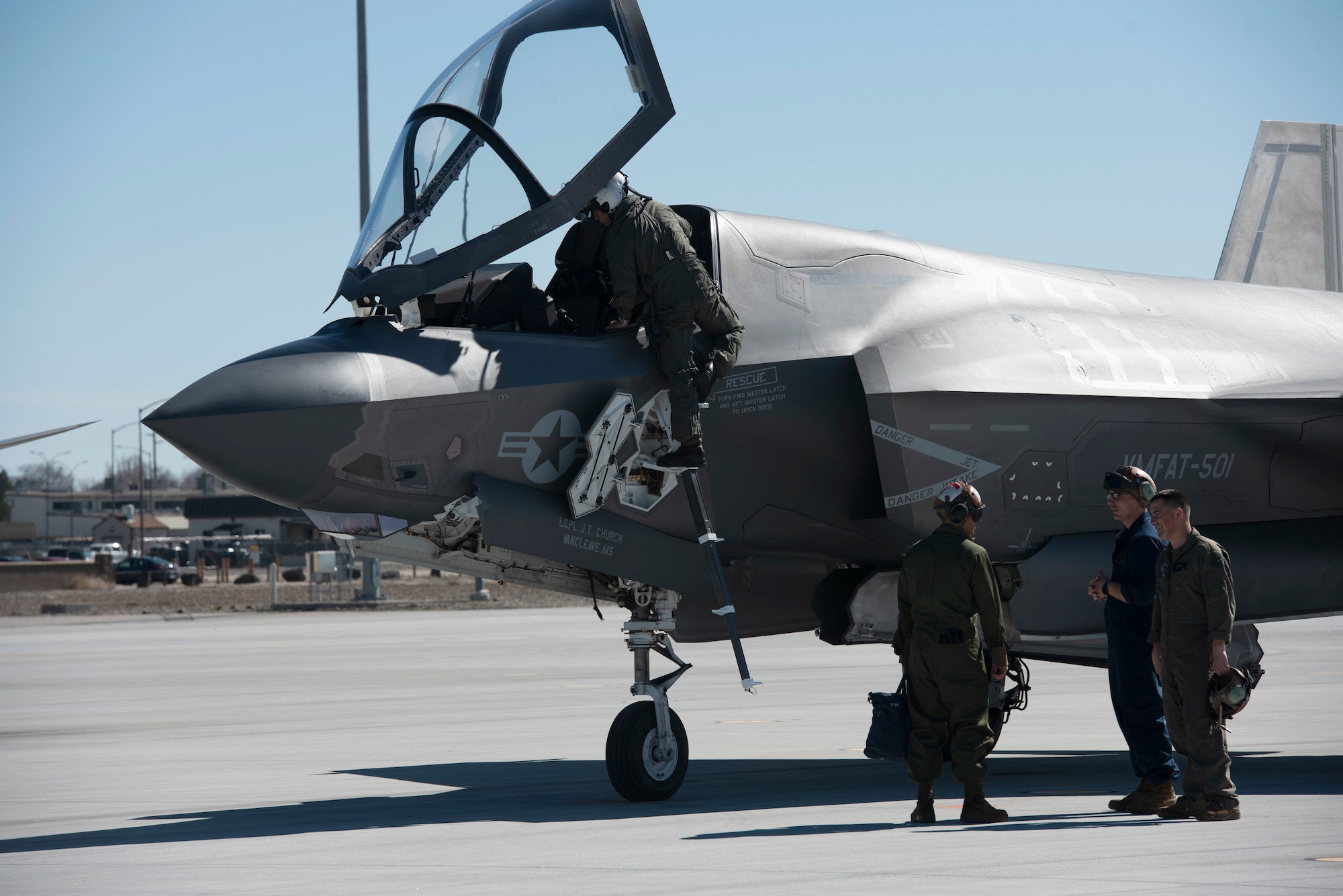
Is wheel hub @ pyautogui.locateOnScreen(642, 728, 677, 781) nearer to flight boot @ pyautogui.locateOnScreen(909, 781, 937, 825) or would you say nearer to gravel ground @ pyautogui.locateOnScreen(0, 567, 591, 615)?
flight boot @ pyautogui.locateOnScreen(909, 781, 937, 825)

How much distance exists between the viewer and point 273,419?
25.9 ft

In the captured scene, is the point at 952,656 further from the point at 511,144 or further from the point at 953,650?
the point at 511,144

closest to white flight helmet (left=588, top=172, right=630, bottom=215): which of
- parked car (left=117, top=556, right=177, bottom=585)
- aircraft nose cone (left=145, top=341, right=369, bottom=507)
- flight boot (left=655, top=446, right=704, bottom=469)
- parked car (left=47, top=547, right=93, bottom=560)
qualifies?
flight boot (left=655, top=446, right=704, bottom=469)

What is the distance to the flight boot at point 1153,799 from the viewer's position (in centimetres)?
798

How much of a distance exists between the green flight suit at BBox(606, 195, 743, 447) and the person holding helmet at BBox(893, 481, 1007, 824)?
6.68ft

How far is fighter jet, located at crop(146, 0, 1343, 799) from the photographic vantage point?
27.9 ft

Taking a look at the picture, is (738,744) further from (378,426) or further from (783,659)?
(783,659)

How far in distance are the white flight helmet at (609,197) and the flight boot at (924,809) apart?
4234 mm

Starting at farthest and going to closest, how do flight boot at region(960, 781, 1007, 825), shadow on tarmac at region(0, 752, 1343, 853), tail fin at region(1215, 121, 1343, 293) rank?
tail fin at region(1215, 121, 1343, 293) < shadow on tarmac at region(0, 752, 1343, 853) < flight boot at region(960, 781, 1007, 825)

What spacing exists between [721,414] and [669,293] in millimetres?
1063

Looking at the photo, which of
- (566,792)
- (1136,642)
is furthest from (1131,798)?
(566,792)

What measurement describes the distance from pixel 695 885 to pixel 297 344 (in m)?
4.28

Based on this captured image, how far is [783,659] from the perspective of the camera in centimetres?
2330

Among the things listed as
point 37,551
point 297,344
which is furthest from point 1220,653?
point 37,551
